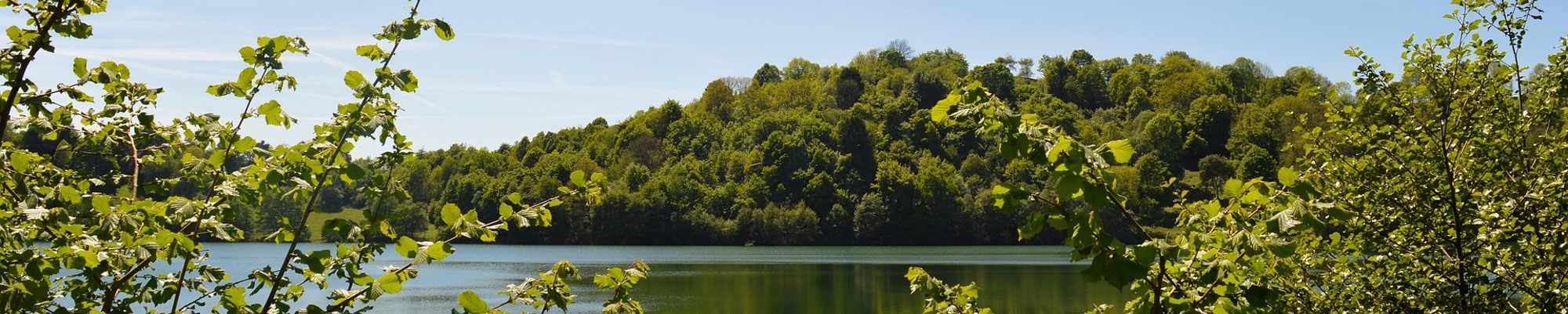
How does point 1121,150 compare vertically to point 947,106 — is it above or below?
below

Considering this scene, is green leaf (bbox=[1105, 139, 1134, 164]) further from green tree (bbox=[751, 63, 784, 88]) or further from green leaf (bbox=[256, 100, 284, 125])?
green tree (bbox=[751, 63, 784, 88])

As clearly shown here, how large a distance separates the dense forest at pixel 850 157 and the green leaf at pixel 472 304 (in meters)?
76.4

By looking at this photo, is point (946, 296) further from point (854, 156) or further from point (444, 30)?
point (854, 156)

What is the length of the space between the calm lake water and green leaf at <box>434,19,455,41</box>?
12.9m

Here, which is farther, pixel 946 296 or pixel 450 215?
pixel 946 296

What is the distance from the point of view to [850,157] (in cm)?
11000

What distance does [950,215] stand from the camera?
4028 inches

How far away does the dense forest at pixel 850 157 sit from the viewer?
101375 millimetres

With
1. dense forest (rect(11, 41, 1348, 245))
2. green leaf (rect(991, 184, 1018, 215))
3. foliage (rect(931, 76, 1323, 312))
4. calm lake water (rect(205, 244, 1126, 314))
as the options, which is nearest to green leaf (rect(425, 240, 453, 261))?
foliage (rect(931, 76, 1323, 312))

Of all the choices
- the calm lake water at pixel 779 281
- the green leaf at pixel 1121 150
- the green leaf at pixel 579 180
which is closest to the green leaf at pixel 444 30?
the green leaf at pixel 579 180

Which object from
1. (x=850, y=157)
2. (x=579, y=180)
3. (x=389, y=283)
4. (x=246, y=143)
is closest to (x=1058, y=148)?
(x=579, y=180)

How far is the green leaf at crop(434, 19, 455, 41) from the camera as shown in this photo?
362 centimetres

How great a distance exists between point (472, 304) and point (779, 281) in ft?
135

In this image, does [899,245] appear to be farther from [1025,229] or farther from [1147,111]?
[1025,229]
